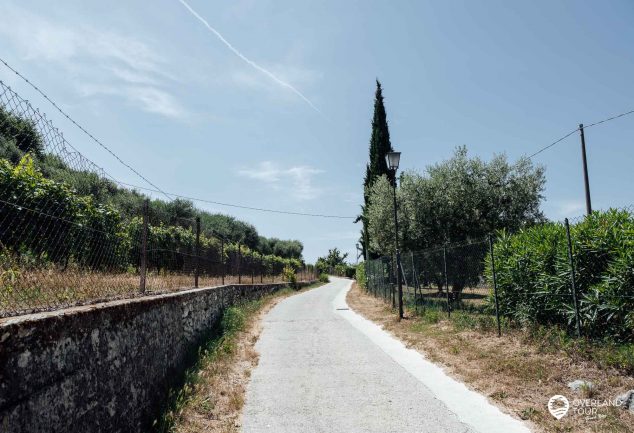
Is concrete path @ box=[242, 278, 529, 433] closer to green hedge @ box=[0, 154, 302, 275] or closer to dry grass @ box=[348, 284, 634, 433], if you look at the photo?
dry grass @ box=[348, 284, 634, 433]

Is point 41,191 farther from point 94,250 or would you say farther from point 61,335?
point 61,335

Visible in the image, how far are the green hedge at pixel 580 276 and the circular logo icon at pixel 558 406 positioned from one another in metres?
2.21

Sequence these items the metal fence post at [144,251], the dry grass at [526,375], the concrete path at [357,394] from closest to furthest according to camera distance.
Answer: the dry grass at [526,375]
the concrete path at [357,394]
the metal fence post at [144,251]

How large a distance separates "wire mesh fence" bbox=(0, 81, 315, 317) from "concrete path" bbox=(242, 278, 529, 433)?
2495 millimetres

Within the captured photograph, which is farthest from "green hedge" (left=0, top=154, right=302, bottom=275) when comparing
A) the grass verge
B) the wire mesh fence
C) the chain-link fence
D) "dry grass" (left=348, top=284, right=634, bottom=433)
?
the chain-link fence

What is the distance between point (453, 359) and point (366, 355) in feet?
5.89

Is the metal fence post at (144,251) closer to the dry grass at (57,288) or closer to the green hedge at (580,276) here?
the dry grass at (57,288)

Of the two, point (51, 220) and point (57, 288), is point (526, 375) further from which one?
point (51, 220)

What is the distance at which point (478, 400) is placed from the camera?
5.81 meters

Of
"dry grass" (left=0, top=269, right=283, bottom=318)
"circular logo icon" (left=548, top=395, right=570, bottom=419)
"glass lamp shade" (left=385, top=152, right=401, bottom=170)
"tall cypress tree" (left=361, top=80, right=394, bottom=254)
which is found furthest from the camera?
"tall cypress tree" (left=361, top=80, right=394, bottom=254)

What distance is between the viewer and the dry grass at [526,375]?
16.1ft

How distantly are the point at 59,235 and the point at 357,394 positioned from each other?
4.50m

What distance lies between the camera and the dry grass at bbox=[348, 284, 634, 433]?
16.1ft

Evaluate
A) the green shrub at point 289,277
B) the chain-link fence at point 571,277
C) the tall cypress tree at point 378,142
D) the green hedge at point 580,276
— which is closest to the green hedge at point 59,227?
the chain-link fence at point 571,277
